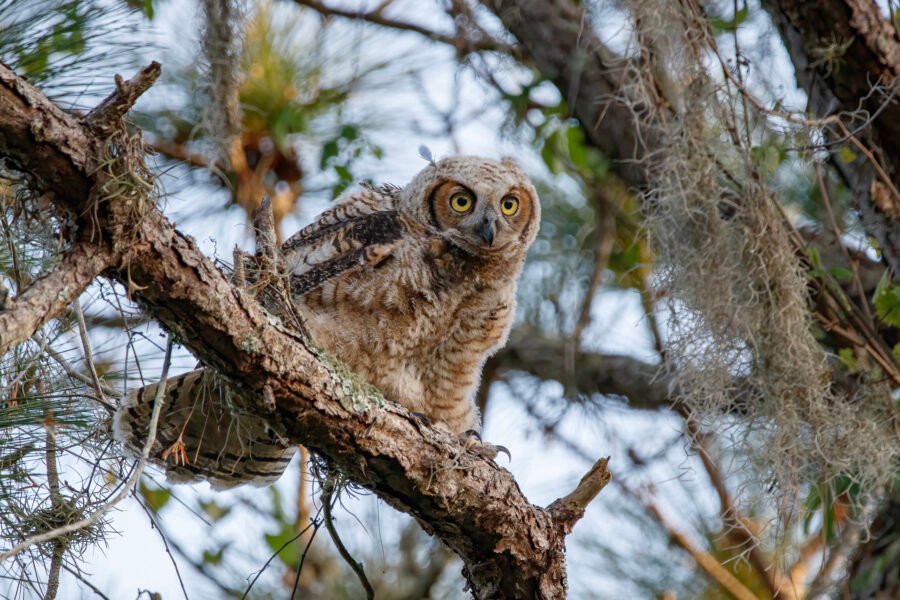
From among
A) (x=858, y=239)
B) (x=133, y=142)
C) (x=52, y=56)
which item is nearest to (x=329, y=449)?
(x=133, y=142)

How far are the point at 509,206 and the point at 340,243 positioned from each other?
0.73 meters

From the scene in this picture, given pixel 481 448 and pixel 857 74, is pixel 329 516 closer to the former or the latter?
pixel 481 448

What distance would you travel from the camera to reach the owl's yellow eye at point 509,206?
357cm

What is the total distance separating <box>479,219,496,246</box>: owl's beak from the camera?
3.31m

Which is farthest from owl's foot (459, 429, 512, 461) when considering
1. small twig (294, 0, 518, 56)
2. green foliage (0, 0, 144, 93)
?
small twig (294, 0, 518, 56)

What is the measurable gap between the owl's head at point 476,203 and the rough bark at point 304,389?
3.01 feet

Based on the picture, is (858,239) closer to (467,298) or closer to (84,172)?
(467,298)

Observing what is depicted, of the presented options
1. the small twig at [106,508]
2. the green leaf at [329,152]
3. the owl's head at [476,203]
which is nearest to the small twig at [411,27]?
the green leaf at [329,152]

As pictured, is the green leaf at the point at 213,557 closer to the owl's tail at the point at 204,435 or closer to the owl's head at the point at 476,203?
the owl's tail at the point at 204,435

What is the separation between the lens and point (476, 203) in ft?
11.5

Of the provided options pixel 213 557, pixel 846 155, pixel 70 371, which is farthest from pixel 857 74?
pixel 213 557

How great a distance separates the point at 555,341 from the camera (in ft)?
18.5

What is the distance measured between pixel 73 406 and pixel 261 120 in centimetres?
302

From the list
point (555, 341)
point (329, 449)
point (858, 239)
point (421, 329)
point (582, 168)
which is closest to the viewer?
point (329, 449)
